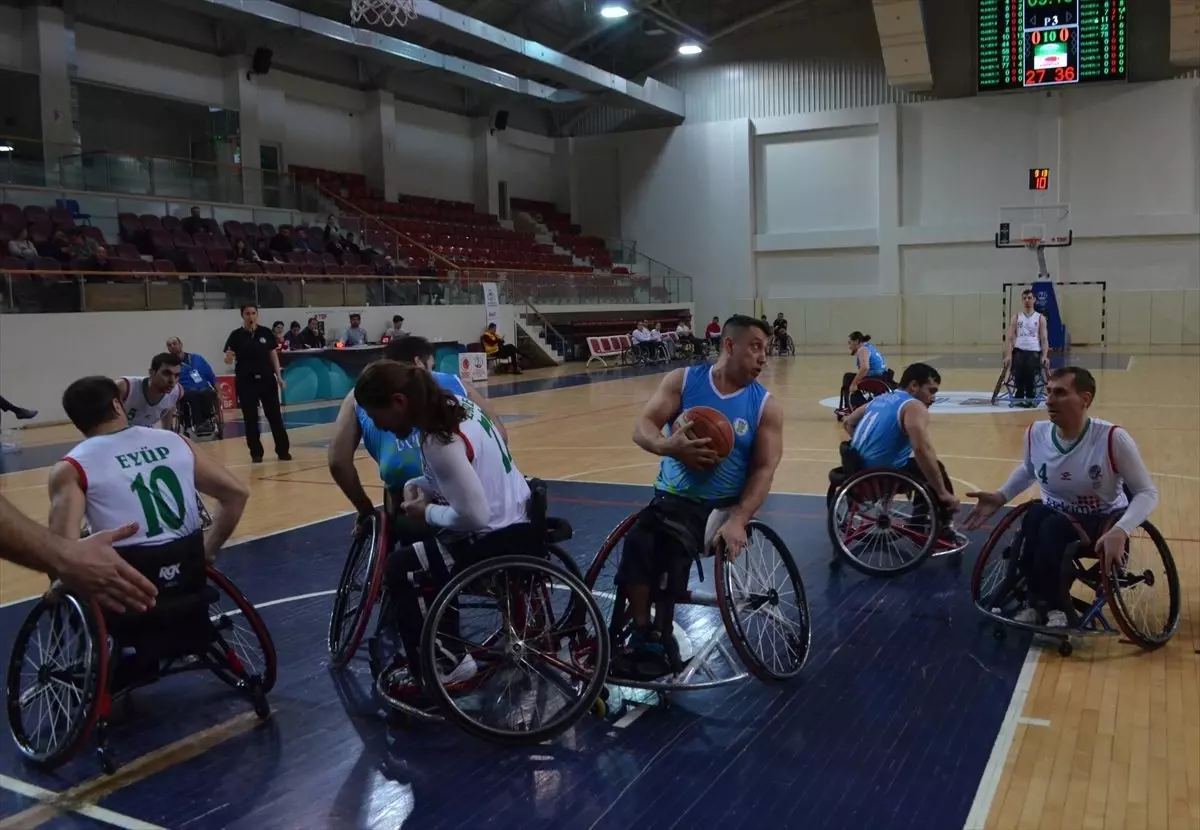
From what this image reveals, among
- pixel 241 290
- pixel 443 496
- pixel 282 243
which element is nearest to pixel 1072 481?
pixel 443 496

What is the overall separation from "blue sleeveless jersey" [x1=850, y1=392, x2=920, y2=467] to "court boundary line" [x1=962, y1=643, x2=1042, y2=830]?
149 centimetres

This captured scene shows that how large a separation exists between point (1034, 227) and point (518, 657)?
74.7 ft

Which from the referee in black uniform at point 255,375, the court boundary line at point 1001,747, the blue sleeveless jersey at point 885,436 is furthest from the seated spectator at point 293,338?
the court boundary line at point 1001,747

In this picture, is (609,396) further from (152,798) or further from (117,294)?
(152,798)

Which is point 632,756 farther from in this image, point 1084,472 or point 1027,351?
point 1027,351

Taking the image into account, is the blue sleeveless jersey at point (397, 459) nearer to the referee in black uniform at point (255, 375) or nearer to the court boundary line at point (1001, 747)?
the court boundary line at point (1001, 747)

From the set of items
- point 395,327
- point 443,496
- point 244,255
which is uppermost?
point 244,255

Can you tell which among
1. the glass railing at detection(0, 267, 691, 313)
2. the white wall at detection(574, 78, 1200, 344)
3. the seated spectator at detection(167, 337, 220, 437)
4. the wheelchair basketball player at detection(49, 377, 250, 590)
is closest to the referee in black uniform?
the seated spectator at detection(167, 337, 220, 437)

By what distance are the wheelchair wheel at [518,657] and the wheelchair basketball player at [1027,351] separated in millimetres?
9568

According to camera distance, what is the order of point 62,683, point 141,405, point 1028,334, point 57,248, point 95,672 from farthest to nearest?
point 57,248 → point 1028,334 → point 141,405 → point 62,683 → point 95,672

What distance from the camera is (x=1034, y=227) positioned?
914 inches

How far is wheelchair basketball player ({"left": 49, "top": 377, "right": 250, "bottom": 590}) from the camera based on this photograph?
10.5ft

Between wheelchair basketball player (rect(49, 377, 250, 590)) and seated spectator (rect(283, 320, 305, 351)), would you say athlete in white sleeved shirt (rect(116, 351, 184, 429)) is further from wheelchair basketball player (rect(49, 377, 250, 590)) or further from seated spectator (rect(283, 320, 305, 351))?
seated spectator (rect(283, 320, 305, 351))

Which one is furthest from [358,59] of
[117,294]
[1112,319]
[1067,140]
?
[1112,319]
